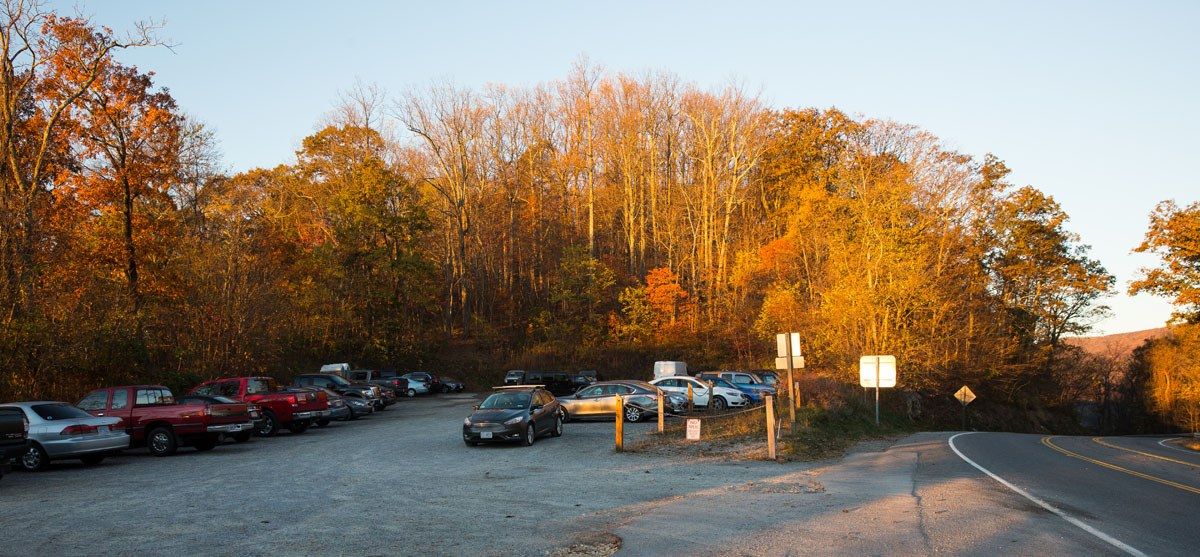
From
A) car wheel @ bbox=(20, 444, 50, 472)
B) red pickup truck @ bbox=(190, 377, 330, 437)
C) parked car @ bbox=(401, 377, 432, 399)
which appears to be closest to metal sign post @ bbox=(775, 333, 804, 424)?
red pickup truck @ bbox=(190, 377, 330, 437)

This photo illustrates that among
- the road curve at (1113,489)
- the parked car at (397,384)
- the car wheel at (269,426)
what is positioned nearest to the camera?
the road curve at (1113,489)

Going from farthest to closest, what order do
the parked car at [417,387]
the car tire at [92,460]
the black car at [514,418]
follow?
the parked car at [417,387] < the black car at [514,418] < the car tire at [92,460]

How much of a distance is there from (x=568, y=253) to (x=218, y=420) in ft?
129

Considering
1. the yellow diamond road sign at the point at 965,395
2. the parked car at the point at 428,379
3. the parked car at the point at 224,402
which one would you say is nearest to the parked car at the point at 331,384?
the parked car at the point at 224,402

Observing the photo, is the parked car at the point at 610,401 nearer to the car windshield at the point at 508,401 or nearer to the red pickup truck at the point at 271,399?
the car windshield at the point at 508,401

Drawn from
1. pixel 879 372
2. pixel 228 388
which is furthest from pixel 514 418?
pixel 879 372

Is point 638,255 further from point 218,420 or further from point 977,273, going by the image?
point 218,420

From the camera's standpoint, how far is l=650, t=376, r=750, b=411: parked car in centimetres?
3117

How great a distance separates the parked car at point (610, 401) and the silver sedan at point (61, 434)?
1360cm

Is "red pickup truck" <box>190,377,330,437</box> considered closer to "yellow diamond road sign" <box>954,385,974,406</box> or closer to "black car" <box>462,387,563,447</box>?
"black car" <box>462,387,563,447</box>

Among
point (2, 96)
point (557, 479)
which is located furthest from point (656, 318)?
point (557, 479)

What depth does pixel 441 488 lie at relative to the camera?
43.2ft

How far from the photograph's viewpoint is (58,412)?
16.4m

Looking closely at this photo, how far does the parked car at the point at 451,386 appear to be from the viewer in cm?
5300
